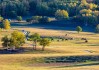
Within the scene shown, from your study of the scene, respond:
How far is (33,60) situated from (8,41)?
1718 centimetres

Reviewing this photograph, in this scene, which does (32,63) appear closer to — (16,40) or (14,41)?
(14,41)

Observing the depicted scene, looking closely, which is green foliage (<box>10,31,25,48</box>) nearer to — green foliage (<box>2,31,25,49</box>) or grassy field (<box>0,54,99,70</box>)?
green foliage (<box>2,31,25,49</box>)

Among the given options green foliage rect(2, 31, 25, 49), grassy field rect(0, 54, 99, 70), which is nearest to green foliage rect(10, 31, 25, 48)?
green foliage rect(2, 31, 25, 49)

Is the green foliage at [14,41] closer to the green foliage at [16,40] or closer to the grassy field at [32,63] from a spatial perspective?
the green foliage at [16,40]

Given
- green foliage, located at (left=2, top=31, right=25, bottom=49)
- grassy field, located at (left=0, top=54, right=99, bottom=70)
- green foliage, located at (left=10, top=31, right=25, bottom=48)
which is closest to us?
grassy field, located at (left=0, top=54, right=99, bottom=70)

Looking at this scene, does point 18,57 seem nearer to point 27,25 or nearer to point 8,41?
point 8,41

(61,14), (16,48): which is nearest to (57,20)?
(61,14)

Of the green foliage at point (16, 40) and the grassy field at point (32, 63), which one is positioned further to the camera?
the green foliage at point (16, 40)

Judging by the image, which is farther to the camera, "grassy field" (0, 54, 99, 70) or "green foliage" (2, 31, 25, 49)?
"green foliage" (2, 31, 25, 49)

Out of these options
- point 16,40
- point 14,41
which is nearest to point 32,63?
point 14,41

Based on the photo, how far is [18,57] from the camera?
7850 centimetres

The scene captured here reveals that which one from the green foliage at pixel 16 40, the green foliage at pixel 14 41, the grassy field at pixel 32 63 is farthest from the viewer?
the green foliage at pixel 14 41

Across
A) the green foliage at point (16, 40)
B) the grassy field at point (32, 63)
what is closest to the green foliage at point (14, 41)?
the green foliage at point (16, 40)

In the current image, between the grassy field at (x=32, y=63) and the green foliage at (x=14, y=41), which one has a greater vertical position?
the green foliage at (x=14, y=41)
